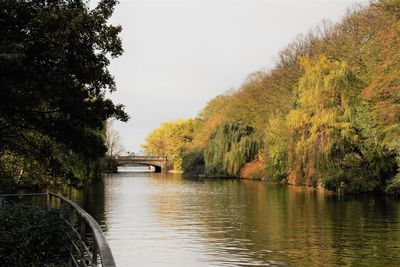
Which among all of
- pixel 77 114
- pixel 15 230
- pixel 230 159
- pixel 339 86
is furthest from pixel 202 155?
pixel 15 230

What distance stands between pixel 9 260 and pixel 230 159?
55.5m

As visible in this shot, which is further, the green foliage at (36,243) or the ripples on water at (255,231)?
the ripples on water at (255,231)

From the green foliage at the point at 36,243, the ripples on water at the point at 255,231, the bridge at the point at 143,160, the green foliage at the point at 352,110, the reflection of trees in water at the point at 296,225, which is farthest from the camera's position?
the bridge at the point at 143,160

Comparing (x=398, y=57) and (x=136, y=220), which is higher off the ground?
(x=398, y=57)

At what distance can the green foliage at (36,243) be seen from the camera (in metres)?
9.88

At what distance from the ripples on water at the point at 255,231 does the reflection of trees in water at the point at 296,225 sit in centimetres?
3

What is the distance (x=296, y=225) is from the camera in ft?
73.9

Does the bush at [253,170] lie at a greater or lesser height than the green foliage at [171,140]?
lesser

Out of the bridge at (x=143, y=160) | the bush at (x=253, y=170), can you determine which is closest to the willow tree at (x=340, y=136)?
the bush at (x=253, y=170)

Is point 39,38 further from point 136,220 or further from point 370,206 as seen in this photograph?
point 370,206

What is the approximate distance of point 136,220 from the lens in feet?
82.6

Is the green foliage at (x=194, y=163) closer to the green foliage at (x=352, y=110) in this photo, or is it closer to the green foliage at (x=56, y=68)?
the green foliage at (x=352, y=110)

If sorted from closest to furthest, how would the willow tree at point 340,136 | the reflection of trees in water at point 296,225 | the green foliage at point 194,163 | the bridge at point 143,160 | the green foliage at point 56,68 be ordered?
the green foliage at point 56,68, the reflection of trees in water at point 296,225, the willow tree at point 340,136, the green foliage at point 194,163, the bridge at point 143,160

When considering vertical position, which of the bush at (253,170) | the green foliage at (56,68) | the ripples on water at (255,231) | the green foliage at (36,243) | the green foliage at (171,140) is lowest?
the ripples on water at (255,231)
